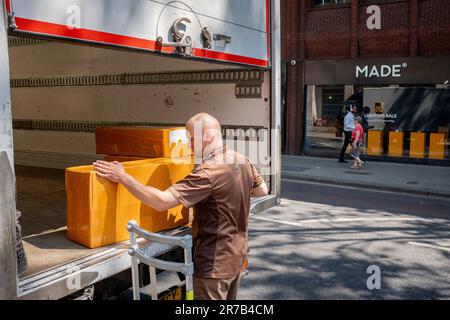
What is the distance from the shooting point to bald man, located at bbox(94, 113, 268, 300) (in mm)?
3135

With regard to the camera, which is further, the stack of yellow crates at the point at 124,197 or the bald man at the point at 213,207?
the bald man at the point at 213,207

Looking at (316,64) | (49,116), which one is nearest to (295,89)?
(316,64)

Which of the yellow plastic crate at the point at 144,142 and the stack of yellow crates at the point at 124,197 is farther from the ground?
the yellow plastic crate at the point at 144,142

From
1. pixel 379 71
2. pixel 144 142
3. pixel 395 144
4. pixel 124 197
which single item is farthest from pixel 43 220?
pixel 395 144

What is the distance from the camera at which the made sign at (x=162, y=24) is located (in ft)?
8.23

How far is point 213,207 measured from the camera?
10.6 feet

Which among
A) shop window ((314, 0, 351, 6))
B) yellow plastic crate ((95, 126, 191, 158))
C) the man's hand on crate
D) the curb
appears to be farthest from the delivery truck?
shop window ((314, 0, 351, 6))

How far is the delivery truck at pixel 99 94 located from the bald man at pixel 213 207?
1.06 ft

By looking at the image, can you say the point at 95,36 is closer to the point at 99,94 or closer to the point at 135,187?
the point at 135,187

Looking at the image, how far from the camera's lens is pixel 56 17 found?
254 cm

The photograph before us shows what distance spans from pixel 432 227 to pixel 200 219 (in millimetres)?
6389

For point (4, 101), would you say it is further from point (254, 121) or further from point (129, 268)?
point (254, 121)

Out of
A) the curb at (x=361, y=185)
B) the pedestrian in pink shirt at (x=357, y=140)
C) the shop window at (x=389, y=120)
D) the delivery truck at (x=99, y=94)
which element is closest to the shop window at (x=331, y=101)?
the shop window at (x=389, y=120)

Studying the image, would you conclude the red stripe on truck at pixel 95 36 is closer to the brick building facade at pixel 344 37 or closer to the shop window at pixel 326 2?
the brick building facade at pixel 344 37
